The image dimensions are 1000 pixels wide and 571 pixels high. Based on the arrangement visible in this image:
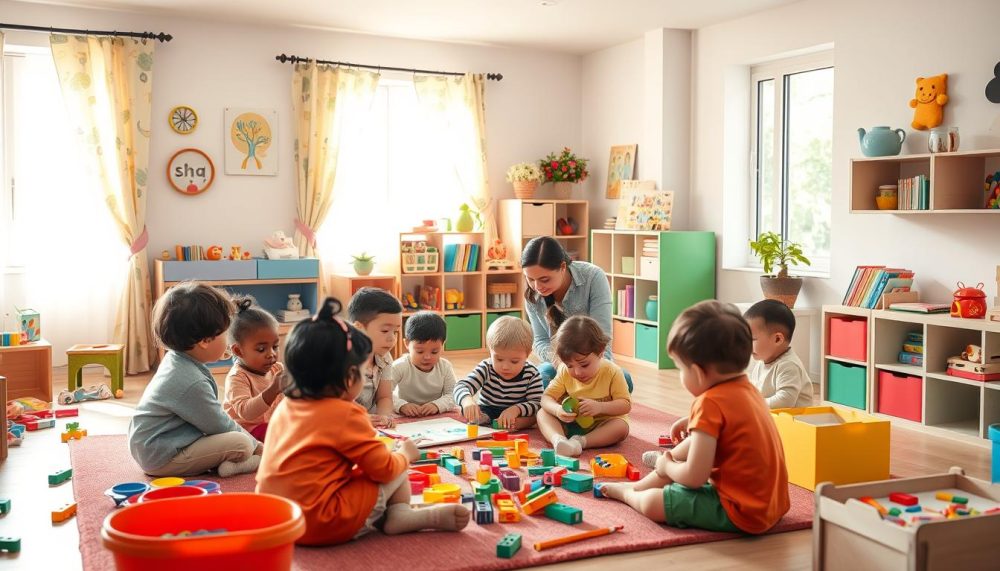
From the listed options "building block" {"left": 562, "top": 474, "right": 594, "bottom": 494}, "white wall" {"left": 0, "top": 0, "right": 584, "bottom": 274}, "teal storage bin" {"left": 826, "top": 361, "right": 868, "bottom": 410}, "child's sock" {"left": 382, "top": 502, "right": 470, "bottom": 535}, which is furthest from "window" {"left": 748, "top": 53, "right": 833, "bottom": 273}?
"child's sock" {"left": 382, "top": 502, "right": 470, "bottom": 535}

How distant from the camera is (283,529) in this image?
192cm

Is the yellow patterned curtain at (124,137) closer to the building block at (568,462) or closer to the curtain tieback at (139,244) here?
the curtain tieback at (139,244)

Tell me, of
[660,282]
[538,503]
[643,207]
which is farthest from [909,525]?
[643,207]

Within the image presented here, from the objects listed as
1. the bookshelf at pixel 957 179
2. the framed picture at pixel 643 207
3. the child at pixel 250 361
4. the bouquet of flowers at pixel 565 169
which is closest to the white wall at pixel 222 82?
the bouquet of flowers at pixel 565 169

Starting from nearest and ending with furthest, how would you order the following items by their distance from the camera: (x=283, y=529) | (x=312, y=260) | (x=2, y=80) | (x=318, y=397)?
(x=283, y=529) → (x=318, y=397) → (x=2, y=80) → (x=312, y=260)

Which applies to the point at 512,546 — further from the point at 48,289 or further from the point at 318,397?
the point at 48,289

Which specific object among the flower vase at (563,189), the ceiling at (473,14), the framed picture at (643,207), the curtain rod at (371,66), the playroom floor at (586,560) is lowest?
the playroom floor at (586,560)

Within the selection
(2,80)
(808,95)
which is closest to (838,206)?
(808,95)

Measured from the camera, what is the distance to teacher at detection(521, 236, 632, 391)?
4188 millimetres

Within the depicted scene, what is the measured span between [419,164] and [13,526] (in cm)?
490

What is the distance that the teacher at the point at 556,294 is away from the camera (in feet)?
13.7

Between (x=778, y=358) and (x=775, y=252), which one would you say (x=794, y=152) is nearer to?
(x=775, y=252)

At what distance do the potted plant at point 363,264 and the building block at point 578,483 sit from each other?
3828 millimetres

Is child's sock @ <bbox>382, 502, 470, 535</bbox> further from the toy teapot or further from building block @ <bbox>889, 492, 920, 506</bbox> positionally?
the toy teapot
